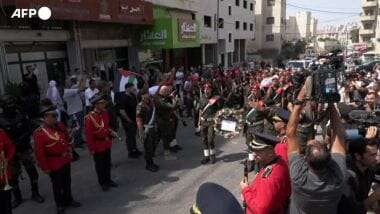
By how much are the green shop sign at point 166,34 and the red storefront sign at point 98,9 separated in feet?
2.25

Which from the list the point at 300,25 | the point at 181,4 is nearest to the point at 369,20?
the point at 300,25

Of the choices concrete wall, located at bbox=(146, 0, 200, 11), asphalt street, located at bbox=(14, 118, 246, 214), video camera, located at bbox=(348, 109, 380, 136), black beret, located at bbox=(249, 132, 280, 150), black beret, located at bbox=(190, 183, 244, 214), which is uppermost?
concrete wall, located at bbox=(146, 0, 200, 11)

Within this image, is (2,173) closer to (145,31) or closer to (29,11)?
(29,11)

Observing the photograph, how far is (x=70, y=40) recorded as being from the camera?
16.2m

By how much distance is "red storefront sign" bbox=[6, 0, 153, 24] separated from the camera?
42.1 ft

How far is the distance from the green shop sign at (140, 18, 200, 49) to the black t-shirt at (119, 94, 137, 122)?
10.6m

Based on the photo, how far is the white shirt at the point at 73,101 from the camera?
11.1 metres

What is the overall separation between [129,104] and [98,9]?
7.21 m

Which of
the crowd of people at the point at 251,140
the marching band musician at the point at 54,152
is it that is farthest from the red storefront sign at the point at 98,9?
the marching band musician at the point at 54,152

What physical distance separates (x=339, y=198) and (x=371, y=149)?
2.97ft

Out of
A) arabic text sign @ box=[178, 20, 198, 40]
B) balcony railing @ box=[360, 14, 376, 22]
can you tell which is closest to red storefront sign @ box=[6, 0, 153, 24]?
arabic text sign @ box=[178, 20, 198, 40]

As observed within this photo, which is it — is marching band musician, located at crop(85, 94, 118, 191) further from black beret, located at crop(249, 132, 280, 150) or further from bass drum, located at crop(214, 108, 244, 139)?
black beret, located at crop(249, 132, 280, 150)

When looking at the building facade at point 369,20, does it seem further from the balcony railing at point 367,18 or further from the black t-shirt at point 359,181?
the black t-shirt at point 359,181

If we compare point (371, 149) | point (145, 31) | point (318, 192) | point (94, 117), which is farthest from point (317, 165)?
point (145, 31)
